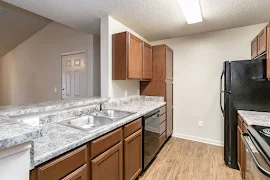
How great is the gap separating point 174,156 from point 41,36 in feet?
15.5

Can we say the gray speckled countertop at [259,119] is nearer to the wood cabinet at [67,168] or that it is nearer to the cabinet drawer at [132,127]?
the cabinet drawer at [132,127]

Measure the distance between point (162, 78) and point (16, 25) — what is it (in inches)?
161

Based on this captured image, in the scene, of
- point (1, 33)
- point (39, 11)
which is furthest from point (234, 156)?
point (1, 33)

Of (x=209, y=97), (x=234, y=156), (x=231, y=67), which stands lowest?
(x=234, y=156)

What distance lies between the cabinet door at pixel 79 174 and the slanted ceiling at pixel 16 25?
359cm

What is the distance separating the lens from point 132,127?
186 cm

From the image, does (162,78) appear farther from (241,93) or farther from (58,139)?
(58,139)

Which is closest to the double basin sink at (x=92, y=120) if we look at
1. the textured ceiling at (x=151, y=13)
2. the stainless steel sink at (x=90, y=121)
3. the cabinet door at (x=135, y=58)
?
the stainless steel sink at (x=90, y=121)

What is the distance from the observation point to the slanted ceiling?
3.49 meters

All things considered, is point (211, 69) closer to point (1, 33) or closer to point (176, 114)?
point (176, 114)

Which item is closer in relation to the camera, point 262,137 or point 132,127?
point 262,137

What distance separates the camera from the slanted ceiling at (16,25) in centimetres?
349

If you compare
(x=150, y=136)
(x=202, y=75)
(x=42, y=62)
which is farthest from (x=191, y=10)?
(x=42, y=62)

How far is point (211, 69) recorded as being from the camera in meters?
3.17
